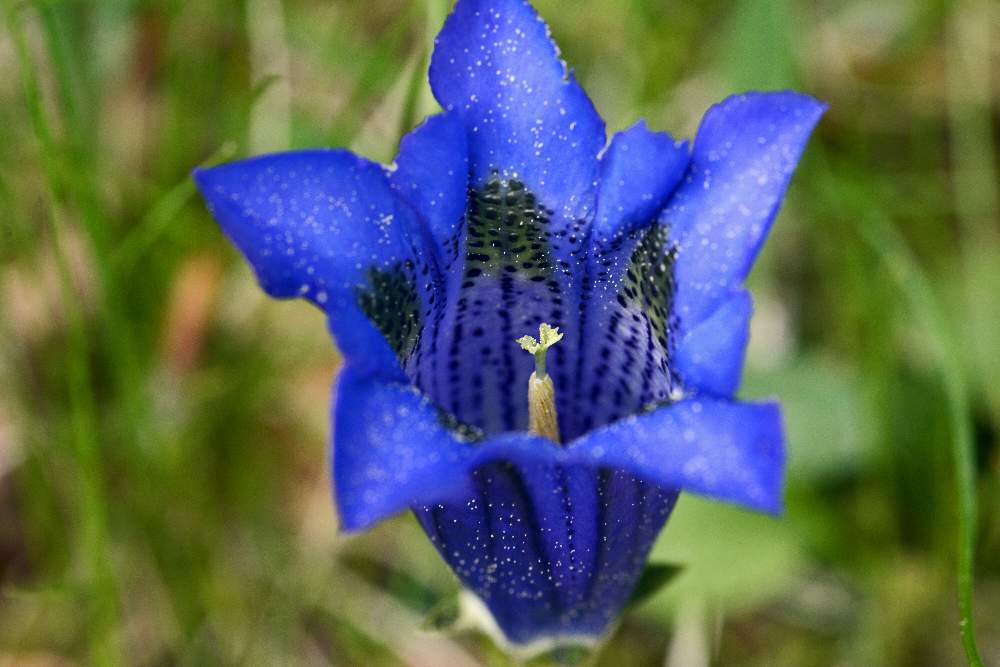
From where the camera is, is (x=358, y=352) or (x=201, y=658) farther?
(x=201, y=658)

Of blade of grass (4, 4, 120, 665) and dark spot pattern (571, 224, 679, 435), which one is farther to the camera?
blade of grass (4, 4, 120, 665)

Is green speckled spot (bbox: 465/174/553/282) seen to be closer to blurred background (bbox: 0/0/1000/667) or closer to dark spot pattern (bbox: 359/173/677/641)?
dark spot pattern (bbox: 359/173/677/641)

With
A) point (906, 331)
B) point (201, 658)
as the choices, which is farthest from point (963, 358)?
point (201, 658)

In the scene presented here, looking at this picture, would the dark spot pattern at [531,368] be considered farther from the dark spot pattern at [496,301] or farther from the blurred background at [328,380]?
the blurred background at [328,380]

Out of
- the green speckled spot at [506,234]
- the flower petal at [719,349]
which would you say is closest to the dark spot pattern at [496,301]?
the green speckled spot at [506,234]

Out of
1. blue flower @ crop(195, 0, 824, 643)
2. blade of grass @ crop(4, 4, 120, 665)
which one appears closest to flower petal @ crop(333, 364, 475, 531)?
blue flower @ crop(195, 0, 824, 643)

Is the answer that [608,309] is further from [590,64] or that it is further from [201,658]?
[590,64]

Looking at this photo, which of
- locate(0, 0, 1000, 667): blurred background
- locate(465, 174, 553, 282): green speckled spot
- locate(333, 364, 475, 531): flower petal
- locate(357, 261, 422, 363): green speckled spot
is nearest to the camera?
locate(333, 364, 475, 531): flower petal

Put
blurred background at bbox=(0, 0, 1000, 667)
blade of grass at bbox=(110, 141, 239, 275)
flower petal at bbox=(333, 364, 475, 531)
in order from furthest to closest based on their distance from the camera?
blurred background at bbox=(0, 0, 1000, 667) < blade of grass at bbox=(110, 141, 239, 275) < flower petal at bbox=(333, 364, 475, 531)
